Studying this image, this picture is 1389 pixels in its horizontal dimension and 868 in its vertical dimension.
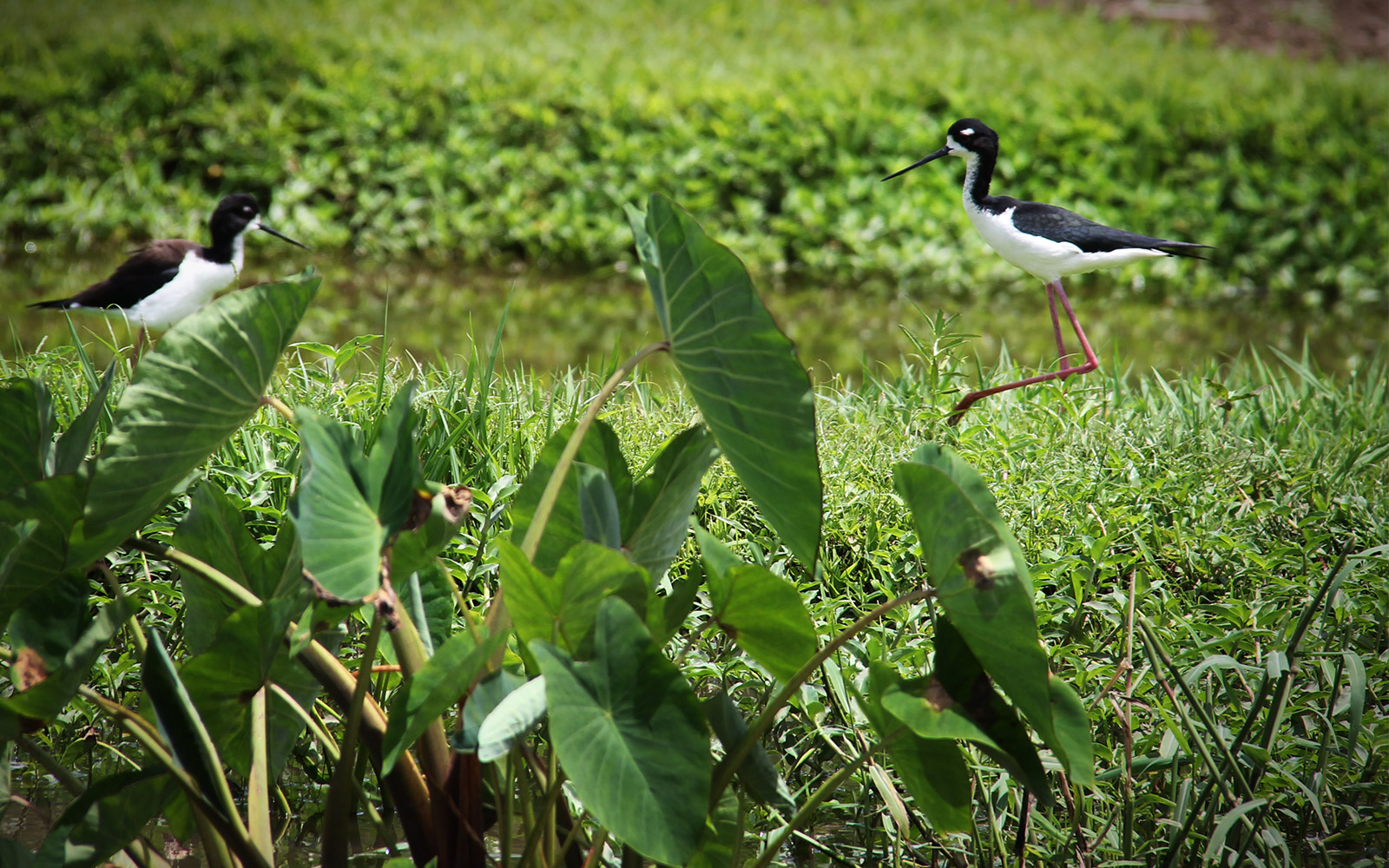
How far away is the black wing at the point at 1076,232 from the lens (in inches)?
96.6

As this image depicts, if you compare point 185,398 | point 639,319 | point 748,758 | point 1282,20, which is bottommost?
point 639,319

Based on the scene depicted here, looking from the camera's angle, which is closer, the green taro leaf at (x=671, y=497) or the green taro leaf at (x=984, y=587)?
the green taro leaf at (x=984, y=587)

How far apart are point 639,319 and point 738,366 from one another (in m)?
3.87

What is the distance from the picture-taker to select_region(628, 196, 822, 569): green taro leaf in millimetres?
1160

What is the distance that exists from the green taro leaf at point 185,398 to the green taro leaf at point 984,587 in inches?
26.8

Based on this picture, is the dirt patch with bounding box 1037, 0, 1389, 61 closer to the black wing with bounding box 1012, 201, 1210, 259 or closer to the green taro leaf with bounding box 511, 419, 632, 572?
the black wing with bounding box 1012, 201, 1210, 259

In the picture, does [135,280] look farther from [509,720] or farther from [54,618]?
[509,720]

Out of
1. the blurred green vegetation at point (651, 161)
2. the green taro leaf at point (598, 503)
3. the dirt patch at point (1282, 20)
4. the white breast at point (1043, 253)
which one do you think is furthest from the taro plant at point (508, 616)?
the dirt patch at point (1282, 20)

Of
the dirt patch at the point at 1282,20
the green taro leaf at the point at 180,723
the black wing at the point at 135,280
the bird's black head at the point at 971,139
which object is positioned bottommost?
the green taro leaf at the point at 180,723

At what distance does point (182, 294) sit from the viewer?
2781mm

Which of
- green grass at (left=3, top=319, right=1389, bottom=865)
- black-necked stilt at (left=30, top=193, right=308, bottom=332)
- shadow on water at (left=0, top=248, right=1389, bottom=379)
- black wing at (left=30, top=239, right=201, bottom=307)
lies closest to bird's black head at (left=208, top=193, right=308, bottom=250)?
black-necked stilt at (left=30, top=193, right=308, bottom=332)

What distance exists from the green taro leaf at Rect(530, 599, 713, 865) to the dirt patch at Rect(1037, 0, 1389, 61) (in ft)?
34.7

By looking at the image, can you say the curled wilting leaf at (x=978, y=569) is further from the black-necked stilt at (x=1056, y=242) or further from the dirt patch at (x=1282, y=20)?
the dirt patch at (x=1282, y=20)

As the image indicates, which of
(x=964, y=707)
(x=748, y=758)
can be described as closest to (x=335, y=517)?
(x=748, y=758)
